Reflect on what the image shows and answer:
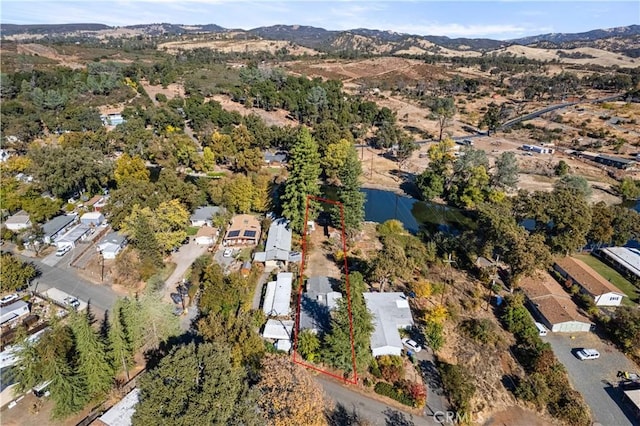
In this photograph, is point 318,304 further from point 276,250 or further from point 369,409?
point 369,409

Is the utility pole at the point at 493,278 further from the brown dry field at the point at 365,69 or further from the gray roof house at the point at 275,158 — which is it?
the brown dry field at the point at 365,69

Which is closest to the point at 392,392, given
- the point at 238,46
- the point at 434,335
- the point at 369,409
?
the point at 369,409

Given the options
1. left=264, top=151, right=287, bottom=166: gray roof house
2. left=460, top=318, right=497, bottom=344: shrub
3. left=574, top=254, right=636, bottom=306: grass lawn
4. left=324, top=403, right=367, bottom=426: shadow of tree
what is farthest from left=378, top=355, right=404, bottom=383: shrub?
left=264, top=151, right=287, bottom=166: gray roof house

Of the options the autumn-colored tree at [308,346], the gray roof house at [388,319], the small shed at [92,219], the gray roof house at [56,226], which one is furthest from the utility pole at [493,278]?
the gray roof house at [56,226]

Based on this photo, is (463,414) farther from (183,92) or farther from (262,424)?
(183,92)

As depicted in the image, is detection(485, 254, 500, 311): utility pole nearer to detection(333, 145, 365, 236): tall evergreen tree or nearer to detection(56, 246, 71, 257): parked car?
detection(333, 145, 365, 236): tall evergreen tree
